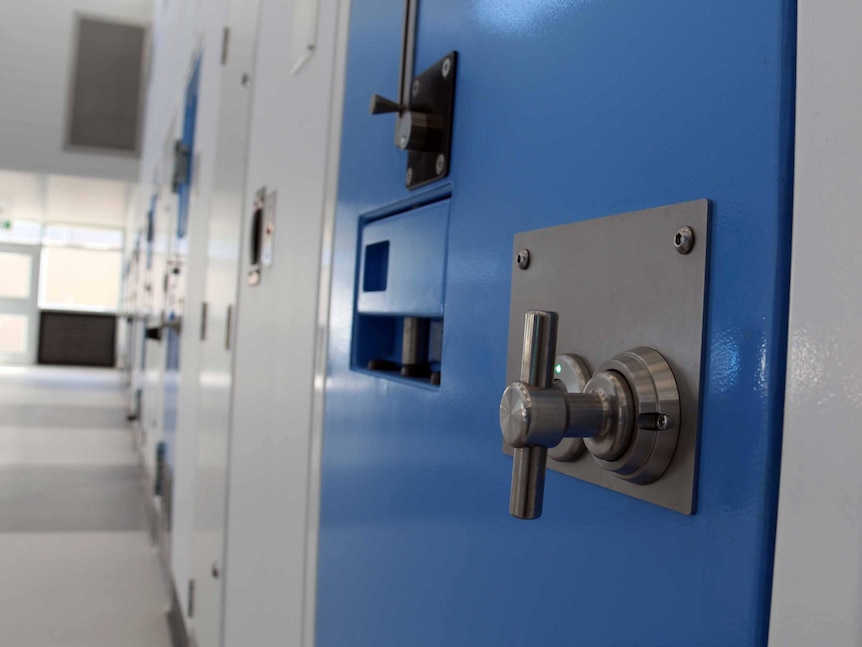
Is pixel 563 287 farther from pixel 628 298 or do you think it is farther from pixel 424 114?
pixel 424 114

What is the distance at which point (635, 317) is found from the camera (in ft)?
1.57

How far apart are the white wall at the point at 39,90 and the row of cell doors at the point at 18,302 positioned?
483cm

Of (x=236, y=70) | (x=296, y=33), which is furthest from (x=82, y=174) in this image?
(x=296, y=33)

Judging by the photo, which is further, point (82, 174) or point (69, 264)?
point (69, 264)

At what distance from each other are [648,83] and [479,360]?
10.8 inches

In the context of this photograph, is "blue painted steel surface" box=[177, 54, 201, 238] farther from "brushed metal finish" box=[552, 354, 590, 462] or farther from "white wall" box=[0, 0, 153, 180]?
"white wall" box=[0, 0, 153, 180]

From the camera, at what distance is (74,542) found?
3.72 m

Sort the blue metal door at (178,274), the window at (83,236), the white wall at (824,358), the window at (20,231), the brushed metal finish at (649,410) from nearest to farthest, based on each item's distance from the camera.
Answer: the white wall at (824,358)
the brushed metal finish at (649,410)
the blue metal door at (178,274)
the window at (20,231)
the window at (83,236)

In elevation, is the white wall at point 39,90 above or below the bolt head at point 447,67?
above

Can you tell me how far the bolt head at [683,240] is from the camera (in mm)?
437

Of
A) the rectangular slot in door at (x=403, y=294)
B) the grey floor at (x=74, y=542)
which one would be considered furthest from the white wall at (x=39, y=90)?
the rectangular slot in door at (x=403, y=294)

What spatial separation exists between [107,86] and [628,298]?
10528 millimetres

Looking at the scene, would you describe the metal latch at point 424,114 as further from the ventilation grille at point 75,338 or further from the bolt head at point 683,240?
the ventilation grille at point 75,338

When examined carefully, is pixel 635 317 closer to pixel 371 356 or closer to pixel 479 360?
pixel 479 360
